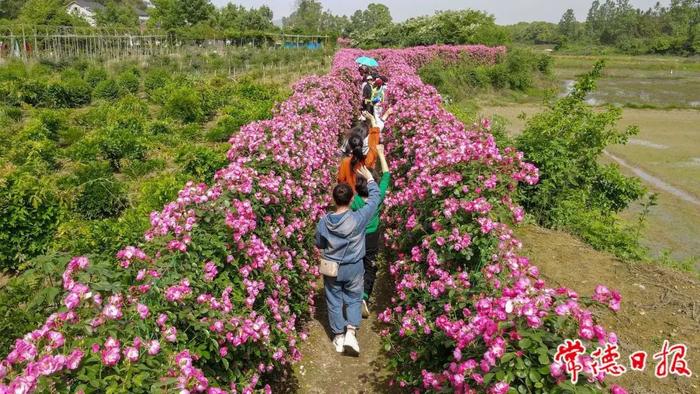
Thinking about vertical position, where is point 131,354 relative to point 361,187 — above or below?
below

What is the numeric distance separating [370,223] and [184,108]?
10.3 meters

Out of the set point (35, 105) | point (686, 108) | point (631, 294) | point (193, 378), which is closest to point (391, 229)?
point (631, 294)

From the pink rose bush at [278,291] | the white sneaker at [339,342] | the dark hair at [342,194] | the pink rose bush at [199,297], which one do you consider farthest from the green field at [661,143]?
the pink rose bush at [199,297]

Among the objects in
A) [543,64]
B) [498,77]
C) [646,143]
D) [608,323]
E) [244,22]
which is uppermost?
[244,22]

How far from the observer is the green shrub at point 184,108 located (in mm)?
12820

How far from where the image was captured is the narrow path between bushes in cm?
387

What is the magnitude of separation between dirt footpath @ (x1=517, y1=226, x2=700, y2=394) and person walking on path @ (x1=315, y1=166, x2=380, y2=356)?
207 cm

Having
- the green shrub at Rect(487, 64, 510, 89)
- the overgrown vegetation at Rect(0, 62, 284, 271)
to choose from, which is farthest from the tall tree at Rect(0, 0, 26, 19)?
the green shrub at Rect(487, 64, 510, 89)

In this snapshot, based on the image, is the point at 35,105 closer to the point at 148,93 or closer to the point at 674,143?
the point at 148,93

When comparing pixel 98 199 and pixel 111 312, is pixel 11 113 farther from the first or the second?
pixel 111 312

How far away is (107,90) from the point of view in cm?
1588

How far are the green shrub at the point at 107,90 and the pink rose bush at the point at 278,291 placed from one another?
1320cm

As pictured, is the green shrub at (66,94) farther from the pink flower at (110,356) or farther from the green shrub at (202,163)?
the pink flower at (110,356)

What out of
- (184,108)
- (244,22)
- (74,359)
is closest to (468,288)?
(74,359)
